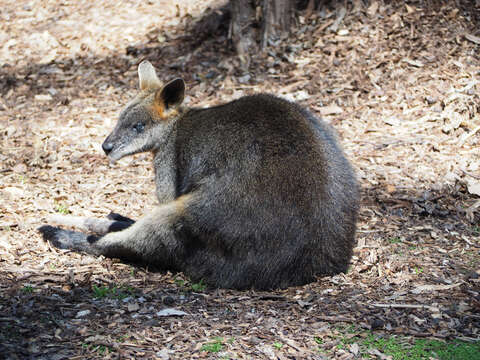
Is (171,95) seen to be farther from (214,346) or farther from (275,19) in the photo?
(275,19)

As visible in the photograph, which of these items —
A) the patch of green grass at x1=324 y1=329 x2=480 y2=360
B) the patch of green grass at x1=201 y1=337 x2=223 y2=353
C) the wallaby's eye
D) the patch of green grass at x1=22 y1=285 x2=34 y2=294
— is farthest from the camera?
the wallaby's eye

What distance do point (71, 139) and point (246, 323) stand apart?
4698 millimetres

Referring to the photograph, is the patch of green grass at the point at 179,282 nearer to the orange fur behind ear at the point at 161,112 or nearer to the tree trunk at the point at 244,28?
the orange fur behind ear at the point at 161,112

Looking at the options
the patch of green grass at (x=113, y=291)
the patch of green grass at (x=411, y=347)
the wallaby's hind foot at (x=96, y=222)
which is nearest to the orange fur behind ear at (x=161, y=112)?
the wallaby's hind foot at (x=96, y=222)

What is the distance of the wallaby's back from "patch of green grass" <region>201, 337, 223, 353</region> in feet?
2.96

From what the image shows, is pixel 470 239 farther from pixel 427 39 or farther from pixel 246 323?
pixel 427 39

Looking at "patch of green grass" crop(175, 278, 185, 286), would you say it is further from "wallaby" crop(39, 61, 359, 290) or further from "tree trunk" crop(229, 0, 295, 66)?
"tree trunk" crop(229, 0, 295, 66)

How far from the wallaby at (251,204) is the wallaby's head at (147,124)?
10.2 inches

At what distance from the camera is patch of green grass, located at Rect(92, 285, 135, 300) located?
466cm

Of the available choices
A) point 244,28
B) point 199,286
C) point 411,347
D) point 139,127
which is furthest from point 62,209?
point 244,28

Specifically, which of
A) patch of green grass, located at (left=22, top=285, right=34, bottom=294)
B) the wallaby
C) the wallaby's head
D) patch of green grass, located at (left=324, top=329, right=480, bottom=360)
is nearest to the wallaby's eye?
the wallaby's head

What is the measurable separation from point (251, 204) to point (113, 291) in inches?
53.6

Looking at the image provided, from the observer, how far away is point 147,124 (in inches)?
222

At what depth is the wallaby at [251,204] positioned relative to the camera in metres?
4.61
